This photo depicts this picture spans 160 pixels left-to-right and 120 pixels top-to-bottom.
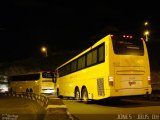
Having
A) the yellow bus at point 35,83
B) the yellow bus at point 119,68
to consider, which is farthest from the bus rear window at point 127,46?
the yellow bus at point 35,83

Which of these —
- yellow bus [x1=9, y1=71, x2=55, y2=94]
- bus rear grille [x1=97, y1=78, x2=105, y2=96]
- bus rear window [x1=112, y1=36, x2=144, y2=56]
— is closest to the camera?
bus rear window [x1=112, y1=36, x2=144, y2=56]

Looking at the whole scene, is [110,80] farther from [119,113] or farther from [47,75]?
[47,75]

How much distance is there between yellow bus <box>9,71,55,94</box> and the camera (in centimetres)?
3794

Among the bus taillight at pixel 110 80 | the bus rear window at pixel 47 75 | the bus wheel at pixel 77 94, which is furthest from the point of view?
the bus rear window at pixel 47 75

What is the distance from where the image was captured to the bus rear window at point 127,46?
53.2 ft

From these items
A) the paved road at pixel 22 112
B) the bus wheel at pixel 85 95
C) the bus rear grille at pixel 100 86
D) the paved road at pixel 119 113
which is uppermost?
the bus rear grille at pixel 100 86

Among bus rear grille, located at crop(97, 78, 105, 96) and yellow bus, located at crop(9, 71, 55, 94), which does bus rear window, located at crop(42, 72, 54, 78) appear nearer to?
yellow bus, located at crop(9, 71, 55, 94)

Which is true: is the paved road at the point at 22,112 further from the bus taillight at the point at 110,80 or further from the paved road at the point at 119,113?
the bus taillight at the point at 110,80

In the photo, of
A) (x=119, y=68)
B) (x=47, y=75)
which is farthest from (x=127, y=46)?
(x=47, y=75)

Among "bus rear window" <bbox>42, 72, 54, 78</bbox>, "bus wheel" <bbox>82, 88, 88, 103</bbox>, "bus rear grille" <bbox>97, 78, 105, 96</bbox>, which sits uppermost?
"bus rear window" <bbox>42, 72, 54, 78</bbox>

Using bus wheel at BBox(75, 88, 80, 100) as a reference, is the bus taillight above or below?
above

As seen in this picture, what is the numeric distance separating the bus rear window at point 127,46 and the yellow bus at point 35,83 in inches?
841

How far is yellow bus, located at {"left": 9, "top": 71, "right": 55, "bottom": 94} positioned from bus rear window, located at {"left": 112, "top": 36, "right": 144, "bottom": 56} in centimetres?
2136

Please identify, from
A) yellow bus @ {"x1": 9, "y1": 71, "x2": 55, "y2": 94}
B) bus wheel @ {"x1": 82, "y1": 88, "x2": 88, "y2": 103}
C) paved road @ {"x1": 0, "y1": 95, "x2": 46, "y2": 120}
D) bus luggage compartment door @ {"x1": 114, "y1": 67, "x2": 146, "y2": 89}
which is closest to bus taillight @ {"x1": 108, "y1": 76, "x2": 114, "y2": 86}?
bus luggage compartment door @ {"x1": 114, "y1": 67, "x2": 146, "y2": 89}
